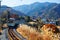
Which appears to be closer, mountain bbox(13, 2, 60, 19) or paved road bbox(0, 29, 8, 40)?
paved road bbox(0, 29, 8, 40)

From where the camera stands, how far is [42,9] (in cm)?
266

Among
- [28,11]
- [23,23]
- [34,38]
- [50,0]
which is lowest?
[34,38]

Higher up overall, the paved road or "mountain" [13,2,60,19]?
"mountain" [13,2,60,19]

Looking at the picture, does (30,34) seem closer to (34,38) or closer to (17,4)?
(34,38)

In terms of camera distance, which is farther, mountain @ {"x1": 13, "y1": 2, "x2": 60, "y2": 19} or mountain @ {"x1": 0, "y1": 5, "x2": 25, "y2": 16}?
mountain @ {"x1": 13, "y1": 2, "x2": 60, "y2": 19}

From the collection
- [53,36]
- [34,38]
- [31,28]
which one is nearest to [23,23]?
[31,28]

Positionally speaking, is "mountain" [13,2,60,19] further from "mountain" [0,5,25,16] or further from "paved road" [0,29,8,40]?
"paved road" [0,29,8,40]

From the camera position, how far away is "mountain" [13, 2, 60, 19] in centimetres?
261

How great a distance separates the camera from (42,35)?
2520mm

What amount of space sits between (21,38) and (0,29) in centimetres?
41

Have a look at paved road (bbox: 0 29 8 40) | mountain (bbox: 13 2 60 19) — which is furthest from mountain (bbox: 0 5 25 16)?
paved road (bbox: 0 29 8 40)

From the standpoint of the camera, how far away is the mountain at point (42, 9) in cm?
261

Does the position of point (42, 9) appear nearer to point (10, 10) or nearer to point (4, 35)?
point (10, 10)

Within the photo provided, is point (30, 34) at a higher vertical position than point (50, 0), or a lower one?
lower
